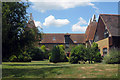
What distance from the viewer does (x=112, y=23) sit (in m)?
29.2

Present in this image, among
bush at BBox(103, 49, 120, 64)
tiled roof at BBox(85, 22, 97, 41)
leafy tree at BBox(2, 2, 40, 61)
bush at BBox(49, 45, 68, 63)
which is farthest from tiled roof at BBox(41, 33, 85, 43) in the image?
leafy tree at BBox(2, 2, 40, 61)

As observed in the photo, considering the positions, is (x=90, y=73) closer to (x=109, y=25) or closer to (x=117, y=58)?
(x=117, y=58)

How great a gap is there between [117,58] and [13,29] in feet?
37.5

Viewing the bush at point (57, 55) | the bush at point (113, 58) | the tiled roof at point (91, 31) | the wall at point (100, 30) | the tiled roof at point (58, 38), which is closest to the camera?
the bush at point (113, 58)

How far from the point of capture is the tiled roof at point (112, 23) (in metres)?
27.8

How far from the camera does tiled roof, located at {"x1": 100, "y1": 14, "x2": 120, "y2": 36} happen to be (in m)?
27.8

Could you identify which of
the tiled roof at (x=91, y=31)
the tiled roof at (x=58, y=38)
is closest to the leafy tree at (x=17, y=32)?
the tiled roof at (x=91, y=31)

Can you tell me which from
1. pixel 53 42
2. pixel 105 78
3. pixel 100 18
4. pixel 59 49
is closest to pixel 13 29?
pixel 105 78

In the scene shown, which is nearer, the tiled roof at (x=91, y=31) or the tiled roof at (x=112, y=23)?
the tiled roof at (x=112, y=23)

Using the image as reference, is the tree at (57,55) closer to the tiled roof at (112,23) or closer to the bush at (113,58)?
the tiled roof at (112,23)

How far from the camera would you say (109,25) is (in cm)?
2914

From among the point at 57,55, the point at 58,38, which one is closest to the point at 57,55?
the point at 57,55

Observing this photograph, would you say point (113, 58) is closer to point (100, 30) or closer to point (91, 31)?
point (100, 30)

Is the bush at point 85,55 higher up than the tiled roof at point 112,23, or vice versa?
the tiled roof at point 112,23
